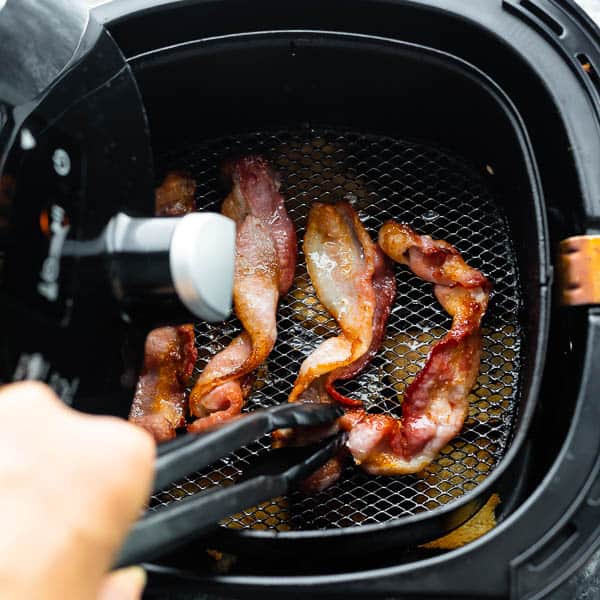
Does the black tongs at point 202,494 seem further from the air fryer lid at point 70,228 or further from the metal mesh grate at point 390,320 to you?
the metal mesh grate at point 390,320

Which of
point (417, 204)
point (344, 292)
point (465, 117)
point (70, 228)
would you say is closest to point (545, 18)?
point (465, 117)

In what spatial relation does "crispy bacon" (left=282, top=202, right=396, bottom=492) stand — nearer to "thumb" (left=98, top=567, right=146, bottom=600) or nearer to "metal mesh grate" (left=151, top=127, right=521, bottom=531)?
"metal mesh grate" (left=151, top=127, right=521, bottom=531)

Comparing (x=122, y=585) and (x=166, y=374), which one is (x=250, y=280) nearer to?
(x=166, y=374)

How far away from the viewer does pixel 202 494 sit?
34.9 inches

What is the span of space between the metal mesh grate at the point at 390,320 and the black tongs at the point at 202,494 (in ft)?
1.03

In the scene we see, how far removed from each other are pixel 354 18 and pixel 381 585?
0.94m

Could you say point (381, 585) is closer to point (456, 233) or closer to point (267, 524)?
point (267, 524)

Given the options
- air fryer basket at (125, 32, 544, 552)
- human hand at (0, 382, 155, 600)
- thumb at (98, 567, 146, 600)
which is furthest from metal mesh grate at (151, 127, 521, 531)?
human hand at (0, 382, 155, 600)

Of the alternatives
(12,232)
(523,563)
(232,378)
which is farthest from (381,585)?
(12,232)

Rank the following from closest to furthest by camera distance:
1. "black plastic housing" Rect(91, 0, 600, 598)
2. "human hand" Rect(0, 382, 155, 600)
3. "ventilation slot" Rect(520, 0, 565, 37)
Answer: "human hand" Rect(0, 382, 155, 600), "black plastic housing" Rect(91, 0, 600, 598), "ventilation slot" Rect(520, 0, 565, 37)

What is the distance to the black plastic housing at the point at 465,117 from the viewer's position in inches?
40.8

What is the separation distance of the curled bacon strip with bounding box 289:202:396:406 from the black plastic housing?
0.79ft

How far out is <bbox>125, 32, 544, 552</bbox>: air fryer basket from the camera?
1.33m

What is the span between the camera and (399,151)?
1.53m
